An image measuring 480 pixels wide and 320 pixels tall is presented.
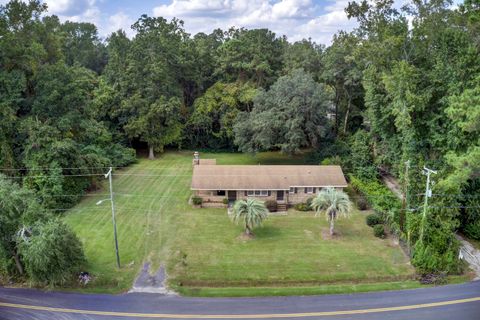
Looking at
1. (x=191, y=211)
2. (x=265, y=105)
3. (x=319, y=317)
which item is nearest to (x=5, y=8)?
(x=191, y=211)

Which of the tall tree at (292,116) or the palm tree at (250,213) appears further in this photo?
the tall tree at (292,116)

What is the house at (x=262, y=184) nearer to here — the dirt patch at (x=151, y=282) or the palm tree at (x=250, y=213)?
the palm tree at (x=250, y=213)

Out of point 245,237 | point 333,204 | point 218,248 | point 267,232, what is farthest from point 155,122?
point 333,204

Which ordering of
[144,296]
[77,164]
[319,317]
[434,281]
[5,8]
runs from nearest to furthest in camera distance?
[319,317] → [144,296] → [434,281] → [5,8] → [77,164]

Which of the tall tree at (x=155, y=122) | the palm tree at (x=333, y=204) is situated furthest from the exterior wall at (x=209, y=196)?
the tall tree at (x=155, y=122)

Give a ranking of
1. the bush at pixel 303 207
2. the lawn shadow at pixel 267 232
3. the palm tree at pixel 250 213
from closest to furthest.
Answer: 1. the palm tree at pixel 250 213
2. the lawn shadow at pixel 267 232
3. the bush at pixel 303 207

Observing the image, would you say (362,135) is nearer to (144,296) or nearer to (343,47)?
(343,47)
